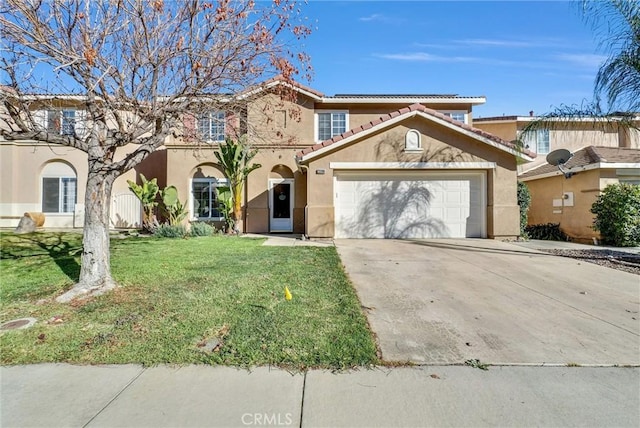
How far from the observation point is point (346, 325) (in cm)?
447

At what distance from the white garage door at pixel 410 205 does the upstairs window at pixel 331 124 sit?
13.8 ft

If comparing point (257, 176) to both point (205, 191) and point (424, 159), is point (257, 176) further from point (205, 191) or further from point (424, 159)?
point (424, 159)

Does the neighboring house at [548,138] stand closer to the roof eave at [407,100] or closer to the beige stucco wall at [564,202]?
the beige stucco wall at [564,202]

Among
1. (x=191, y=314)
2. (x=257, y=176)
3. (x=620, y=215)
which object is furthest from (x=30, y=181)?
(x=620, y=215)

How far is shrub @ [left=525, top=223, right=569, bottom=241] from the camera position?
14.5m

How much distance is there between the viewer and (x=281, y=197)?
16.0m

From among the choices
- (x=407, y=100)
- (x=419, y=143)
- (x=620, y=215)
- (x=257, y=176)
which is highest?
(x=407, y=100)

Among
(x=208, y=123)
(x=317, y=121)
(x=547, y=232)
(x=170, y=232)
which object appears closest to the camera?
(x=208, y=123)

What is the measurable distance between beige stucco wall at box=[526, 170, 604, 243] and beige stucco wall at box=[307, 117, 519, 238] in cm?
333

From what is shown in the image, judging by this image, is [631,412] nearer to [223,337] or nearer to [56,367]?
[223,337]

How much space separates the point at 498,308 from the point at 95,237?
254 inches

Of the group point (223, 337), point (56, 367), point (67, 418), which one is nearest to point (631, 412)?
point (223, 337)

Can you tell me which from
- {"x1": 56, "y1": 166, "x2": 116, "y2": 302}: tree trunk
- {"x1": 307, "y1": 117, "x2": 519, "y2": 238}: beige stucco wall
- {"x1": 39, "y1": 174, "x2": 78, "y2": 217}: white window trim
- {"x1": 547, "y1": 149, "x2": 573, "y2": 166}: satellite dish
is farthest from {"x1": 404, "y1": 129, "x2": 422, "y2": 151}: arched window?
{"x1": 39, "y1": 174, "x2": 78, "y2": 217}: white window trim

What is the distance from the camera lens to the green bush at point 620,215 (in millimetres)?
11859
